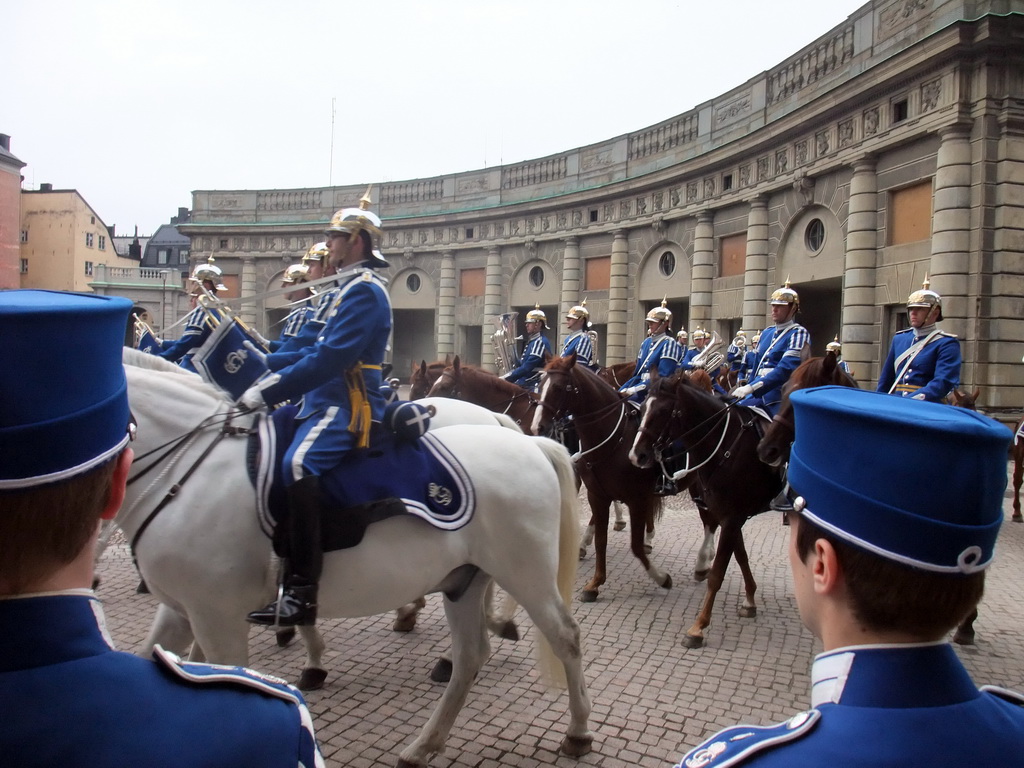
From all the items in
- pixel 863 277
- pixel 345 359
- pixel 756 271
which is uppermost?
pixel 756 271

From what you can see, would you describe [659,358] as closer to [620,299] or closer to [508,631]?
[508,631]

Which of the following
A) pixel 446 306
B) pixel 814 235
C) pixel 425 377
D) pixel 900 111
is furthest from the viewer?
pixel 446 306

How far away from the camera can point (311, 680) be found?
16.3 ft

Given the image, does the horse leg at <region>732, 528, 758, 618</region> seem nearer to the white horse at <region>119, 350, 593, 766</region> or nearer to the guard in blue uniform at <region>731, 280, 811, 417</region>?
the guard in blue uniform at <region>731, 280, 811, 417</region>

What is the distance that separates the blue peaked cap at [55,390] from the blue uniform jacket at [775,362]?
23.0 ft

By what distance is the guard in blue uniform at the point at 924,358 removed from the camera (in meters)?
7.43

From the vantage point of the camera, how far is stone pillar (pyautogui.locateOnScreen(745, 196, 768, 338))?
61.0ft

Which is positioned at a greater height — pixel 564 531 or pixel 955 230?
pixel 955 230

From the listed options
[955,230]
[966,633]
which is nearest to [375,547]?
[966,633]

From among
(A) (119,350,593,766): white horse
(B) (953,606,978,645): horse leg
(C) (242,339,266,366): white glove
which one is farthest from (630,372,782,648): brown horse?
(C) (242,339,266,366): white glove

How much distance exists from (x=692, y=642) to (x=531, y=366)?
732cm

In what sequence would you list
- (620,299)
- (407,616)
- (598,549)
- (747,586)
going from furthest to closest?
(620,299)
(598,549)
(747,586)
(407,616)

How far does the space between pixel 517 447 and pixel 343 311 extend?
122 centimetres

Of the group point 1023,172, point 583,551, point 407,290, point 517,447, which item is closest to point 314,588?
point 517,447
